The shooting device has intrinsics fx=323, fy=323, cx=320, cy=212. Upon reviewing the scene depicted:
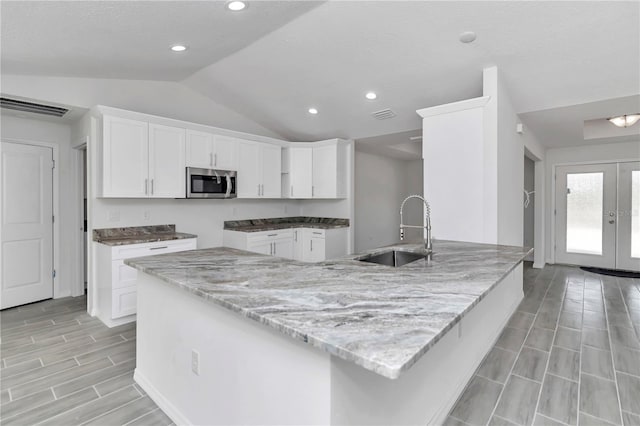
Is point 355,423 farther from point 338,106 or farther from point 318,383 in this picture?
point 338,106

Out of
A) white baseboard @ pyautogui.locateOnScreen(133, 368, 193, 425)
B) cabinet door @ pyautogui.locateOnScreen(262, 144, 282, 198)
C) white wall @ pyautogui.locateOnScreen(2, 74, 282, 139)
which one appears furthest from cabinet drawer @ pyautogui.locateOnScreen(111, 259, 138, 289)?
cabinet door @ pyautogui.locateOnScreen(262, 144, 282, 198)

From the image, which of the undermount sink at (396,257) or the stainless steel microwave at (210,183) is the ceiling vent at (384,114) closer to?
the stainless steel microwave at (210,183)

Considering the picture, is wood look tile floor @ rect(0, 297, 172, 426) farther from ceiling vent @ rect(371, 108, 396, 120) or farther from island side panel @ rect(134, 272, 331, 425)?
ceiling vent @ rect(371, 108, 396, 120)

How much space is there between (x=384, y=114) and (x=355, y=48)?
138 cm

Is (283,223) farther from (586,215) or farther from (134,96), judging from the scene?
(586,215)

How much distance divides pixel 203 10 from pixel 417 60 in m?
2.01

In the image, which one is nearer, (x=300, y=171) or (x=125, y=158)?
(x=125, y=158)

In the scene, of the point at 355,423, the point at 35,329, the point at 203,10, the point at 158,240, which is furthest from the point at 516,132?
the point at 35,329

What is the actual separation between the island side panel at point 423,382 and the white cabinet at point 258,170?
3428 mm

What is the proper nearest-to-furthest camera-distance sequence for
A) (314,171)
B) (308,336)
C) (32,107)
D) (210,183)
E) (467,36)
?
(308,336) < (467,36) < (32,107) < (210,183) < (314,171)

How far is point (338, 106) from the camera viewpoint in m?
4.42

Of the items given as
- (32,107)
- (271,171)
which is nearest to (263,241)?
(271,171)

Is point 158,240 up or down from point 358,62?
down

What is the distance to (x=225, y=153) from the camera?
14.7 ft
